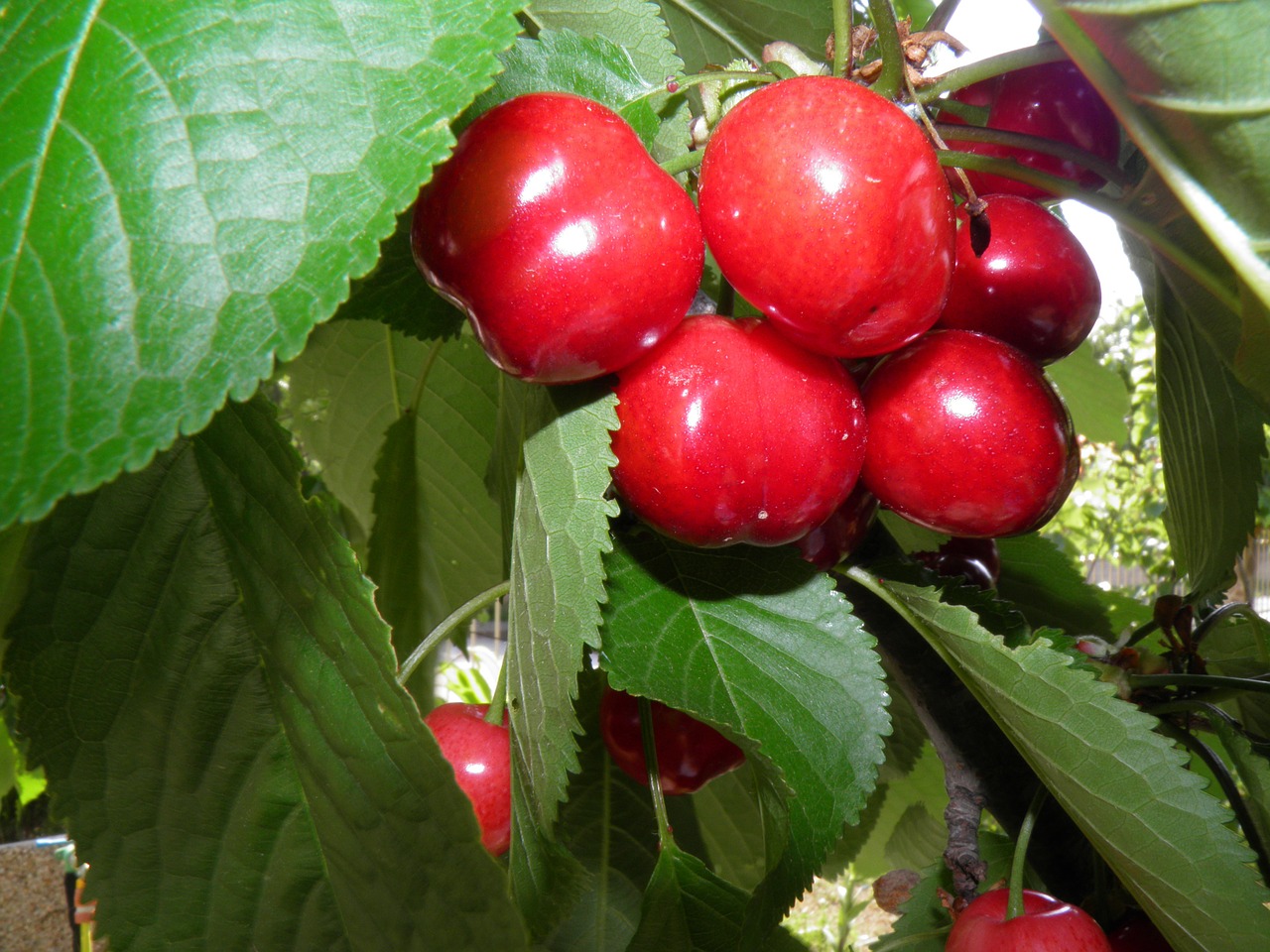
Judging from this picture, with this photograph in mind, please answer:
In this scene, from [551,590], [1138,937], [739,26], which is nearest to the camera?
[551,590]

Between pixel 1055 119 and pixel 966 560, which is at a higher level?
pixel 1055 119

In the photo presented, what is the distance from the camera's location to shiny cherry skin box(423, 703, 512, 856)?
0.42 metres

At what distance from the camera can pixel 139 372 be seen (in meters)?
0.22

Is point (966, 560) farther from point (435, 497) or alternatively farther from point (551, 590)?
point (435, 497)

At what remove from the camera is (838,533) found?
423mm

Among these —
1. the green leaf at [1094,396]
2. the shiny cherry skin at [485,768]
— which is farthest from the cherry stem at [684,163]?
the green leaf at [1094,396]

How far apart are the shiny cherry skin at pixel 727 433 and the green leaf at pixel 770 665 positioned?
5 cm

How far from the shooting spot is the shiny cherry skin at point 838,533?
42 centimetres

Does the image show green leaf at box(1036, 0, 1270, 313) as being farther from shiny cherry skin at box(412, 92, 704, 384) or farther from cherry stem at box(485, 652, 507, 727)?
cherry stem at box(485, 652, 507, 727)

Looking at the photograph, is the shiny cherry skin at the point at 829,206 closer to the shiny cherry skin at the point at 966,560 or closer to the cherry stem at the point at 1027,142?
the cherry stem at the point at 1027,142

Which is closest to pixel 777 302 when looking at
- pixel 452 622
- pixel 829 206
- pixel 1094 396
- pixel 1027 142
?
pixel 829 206

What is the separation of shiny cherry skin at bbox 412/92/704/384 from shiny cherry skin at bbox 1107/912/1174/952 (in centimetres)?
33

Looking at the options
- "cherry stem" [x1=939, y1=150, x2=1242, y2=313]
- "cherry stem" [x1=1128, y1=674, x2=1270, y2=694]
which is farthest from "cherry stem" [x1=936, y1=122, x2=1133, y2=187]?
"cherry stem" [x1=1128, y1=674, x2=1270, y2=694]

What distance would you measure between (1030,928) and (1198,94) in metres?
0.29
